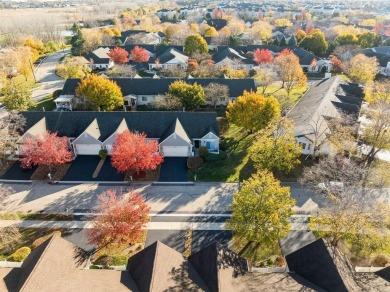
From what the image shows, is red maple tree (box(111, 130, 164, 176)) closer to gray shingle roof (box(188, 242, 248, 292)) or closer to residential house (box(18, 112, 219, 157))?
residential house (box(18, 112, 219, 157))

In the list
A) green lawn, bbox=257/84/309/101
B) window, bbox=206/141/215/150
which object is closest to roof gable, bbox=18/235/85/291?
window, bbox=206/141/215/150

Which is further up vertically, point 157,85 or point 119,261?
point 157,85

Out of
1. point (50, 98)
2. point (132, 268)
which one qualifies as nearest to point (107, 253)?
point (132, 268)

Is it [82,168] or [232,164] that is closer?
[82,168]

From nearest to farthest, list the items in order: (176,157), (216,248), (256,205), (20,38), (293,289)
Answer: (293,289)
(216,248)
(256,205)
(176,157)
(20,38)

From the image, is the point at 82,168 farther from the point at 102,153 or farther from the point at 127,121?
the point at 127,121

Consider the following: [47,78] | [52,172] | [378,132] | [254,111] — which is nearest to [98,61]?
[47,78]

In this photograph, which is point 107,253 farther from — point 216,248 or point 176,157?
point 176,157

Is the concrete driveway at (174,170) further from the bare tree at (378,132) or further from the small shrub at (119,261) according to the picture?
the bare tree at (378,132)
